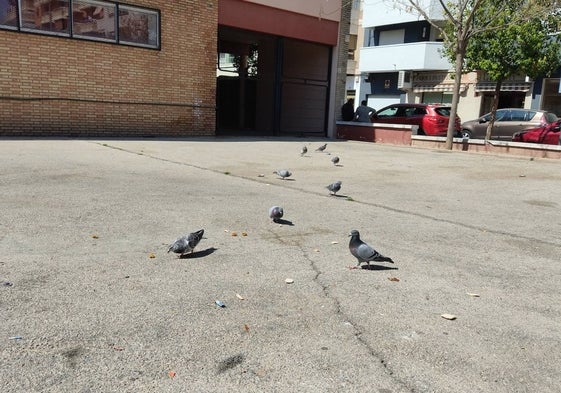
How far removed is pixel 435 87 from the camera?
104 feet

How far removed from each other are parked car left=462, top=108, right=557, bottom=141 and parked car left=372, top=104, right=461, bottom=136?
864 mm

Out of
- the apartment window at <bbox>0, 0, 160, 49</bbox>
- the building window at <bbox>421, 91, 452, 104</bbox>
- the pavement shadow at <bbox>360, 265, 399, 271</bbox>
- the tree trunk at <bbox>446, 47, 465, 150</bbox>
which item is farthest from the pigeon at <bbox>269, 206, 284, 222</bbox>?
the building window at <bbox>421, 91, 452, 104</bbox>

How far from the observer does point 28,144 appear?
10.5 meters

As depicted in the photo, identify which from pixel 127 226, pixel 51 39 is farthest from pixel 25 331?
pixel 51 39

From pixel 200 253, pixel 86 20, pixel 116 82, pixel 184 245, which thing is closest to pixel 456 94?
pixel 116 82

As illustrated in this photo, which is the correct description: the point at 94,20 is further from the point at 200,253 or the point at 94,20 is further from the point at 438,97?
the point at 438,97

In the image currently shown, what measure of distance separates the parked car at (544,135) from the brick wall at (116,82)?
1108 cm

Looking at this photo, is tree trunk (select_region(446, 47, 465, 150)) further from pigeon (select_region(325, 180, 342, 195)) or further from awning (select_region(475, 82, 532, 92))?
awning (select_region(475, 82, 532, 92))

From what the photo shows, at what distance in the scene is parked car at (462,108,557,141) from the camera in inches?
702

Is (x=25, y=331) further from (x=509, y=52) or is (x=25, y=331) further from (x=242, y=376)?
(x=509, y=52)

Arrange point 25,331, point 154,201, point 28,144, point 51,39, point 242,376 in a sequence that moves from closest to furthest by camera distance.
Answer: point 242,376 → point 25,331 → point 154,201 → point 28,144 → point 51,39

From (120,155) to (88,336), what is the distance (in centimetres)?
770

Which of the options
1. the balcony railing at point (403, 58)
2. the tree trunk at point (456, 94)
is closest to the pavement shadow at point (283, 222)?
the tree trunk at point (456, 94)

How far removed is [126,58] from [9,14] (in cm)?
304
